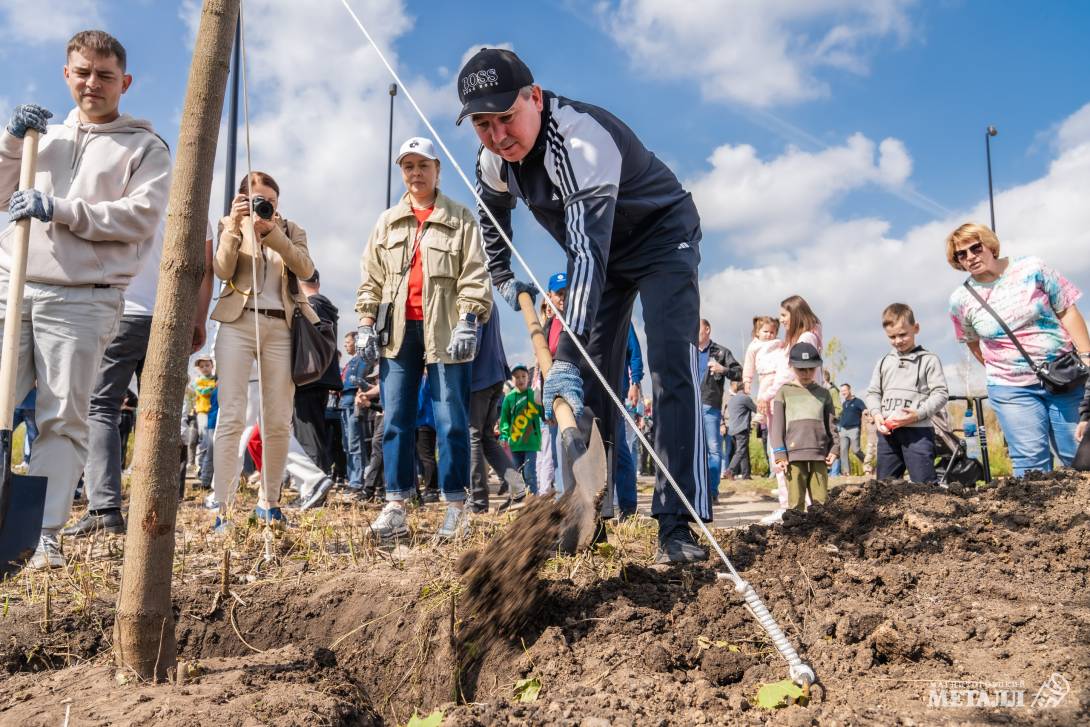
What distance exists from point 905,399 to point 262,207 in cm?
440

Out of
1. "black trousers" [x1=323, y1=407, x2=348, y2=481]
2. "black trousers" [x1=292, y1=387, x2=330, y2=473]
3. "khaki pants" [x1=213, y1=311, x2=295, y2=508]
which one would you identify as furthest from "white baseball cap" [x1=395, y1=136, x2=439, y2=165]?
"black trousers" [x1=323, y1=407, x2=348, y2=481]

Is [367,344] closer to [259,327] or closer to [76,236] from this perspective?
[259,327]

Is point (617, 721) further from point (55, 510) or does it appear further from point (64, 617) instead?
point (55, 510)

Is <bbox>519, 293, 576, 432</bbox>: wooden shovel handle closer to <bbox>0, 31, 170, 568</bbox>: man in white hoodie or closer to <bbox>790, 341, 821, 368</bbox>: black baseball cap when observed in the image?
<bbox>0, 31, 170, 568</bbox>: man in white hoodie

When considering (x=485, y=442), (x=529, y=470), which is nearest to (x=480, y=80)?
(x=485, y=442)

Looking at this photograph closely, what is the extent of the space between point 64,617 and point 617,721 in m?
2.14

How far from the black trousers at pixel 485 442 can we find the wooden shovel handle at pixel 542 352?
9.38 ft

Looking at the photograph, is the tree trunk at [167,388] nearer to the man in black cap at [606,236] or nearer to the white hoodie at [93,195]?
the man in black cap at [606,236]

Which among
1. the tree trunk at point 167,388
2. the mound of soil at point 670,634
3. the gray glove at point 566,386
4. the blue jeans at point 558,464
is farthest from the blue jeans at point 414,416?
the tree trunk at point 167,388

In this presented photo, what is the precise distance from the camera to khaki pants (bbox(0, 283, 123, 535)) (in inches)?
135

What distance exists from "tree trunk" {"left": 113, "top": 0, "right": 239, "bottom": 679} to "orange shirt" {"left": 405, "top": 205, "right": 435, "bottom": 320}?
2.39 m

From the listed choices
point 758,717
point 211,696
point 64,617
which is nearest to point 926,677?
point 758,717

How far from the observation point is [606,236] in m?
2.94

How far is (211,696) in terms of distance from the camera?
6.49 feet
